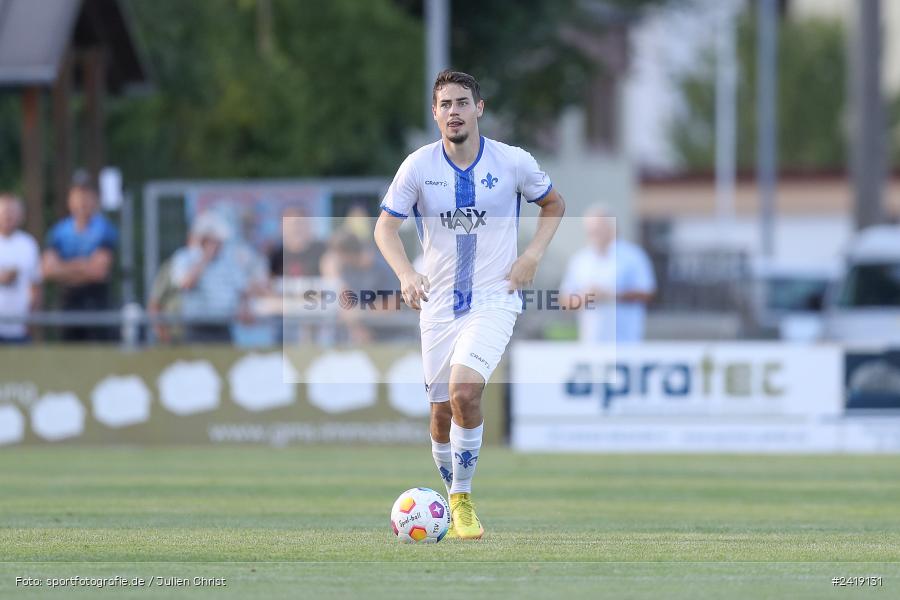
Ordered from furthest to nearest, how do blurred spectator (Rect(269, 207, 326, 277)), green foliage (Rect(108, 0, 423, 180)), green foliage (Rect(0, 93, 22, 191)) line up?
green foliage (Rect(108, 0, 423, 180)) < green foliage (Rect(0, 93, 22, 191)) < blurred spectator (Rect(269, 207, 326, 277))

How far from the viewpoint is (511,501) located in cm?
1333

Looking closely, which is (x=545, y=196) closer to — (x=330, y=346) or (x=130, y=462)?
(x=130, y=462)

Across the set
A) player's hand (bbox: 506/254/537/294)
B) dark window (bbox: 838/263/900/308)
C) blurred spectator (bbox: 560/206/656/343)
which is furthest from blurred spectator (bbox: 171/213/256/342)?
player's hand (bbox: 506/254/537/294)

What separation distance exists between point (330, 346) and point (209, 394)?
4.65 feet

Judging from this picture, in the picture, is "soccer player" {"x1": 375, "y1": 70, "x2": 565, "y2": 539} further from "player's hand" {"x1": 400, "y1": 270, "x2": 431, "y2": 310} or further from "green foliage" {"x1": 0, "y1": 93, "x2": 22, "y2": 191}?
"green foliage" {"x1": 0, "y1": 93, "x2": 22, "y2": 191}

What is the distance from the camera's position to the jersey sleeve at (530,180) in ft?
34.8

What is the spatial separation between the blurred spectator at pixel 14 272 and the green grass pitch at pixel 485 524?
7.62 feet

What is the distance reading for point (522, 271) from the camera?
10461mm

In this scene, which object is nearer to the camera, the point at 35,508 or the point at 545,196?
the point at 545,196

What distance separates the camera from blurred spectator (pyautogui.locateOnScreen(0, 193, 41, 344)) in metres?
19.5

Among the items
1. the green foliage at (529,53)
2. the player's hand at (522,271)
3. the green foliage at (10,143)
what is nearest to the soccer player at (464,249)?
the player's hand at (522,271)

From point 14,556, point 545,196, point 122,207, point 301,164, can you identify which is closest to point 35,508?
point 14,556

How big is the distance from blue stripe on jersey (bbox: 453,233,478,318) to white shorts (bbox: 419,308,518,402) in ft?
0.22

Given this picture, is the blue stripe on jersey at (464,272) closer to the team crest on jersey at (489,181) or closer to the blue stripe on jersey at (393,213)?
the team crest on jersey at (489,181)
